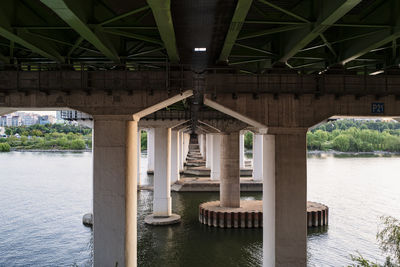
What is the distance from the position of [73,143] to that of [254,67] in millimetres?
142900

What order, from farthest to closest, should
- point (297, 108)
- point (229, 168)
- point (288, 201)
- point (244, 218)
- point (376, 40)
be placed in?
point (229, 168) → point (244, 218) → point (297, 108) → point (288, 201) → point (376, 40)

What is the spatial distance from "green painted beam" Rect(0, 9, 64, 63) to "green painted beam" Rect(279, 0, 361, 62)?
927 centimetres

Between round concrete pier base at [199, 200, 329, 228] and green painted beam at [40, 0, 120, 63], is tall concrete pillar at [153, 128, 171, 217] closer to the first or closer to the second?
round concrete pier base at [199, 200, 329, 228]

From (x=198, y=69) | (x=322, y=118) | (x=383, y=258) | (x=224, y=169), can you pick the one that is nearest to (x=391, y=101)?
(x=322, y=118)

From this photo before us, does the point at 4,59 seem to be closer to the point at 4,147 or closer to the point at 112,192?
the point at 112,192

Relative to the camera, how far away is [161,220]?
30922 millimetres

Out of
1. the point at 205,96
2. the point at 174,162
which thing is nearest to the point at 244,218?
the point at 205,96

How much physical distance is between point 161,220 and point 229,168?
8.65 metres

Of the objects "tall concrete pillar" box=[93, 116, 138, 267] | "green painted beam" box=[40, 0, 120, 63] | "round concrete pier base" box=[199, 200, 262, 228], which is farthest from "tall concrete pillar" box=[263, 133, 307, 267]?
"round concrete pier base" box=[199, 200, 262, 228]

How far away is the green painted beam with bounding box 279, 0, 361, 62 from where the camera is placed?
9.11m

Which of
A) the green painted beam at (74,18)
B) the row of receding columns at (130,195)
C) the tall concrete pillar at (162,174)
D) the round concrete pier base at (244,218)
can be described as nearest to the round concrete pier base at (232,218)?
the round concrete pier base at (244,218)

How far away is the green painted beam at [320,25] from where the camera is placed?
29.9ft

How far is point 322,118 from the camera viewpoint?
1620 centimetres

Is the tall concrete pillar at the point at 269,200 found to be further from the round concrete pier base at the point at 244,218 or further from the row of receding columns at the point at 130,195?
the round concrete pier base at the point at 244,218
